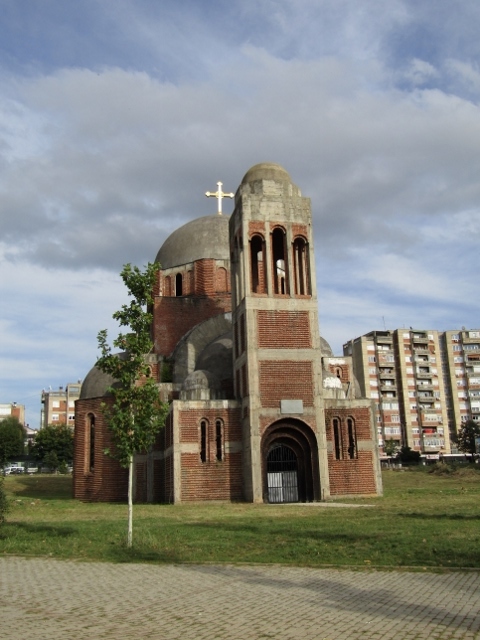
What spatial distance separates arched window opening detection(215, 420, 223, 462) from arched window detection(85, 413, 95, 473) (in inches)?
341

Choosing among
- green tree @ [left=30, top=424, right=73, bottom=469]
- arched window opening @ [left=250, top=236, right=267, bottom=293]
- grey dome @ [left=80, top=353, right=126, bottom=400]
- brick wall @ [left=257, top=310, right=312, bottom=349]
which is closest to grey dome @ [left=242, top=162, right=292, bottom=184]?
arched window opening @ [left=250, top=236, right=267, bottom=293]

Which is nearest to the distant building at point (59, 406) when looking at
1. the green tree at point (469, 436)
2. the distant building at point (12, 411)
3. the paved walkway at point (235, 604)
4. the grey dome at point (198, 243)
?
the distant building at point (12, 411)

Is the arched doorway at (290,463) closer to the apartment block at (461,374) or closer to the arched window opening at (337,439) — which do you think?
the arched window opening at (337,439)

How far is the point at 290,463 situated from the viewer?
27344 mm

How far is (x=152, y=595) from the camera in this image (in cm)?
828

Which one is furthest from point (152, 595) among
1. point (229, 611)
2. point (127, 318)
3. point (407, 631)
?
point (127, 318)

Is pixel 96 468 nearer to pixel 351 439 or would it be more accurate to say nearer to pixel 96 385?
pixel 96 385

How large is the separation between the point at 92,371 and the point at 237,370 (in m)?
10.3

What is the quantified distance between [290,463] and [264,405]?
3.03 metres

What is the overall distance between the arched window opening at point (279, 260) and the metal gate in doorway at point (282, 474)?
6.44m

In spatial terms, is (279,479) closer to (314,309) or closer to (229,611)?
(314,309)

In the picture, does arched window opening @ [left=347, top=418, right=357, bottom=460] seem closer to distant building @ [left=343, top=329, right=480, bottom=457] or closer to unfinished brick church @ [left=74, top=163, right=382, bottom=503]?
unfinished brick church @ [left=74, top=163, right=382, bottom=503]

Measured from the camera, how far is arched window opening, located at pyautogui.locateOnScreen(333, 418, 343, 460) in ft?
88.2

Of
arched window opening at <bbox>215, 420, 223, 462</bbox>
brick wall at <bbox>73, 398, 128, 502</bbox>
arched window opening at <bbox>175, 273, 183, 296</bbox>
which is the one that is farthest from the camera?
arched window opening at <bbox>175, 273, 183, 296</bbox>
